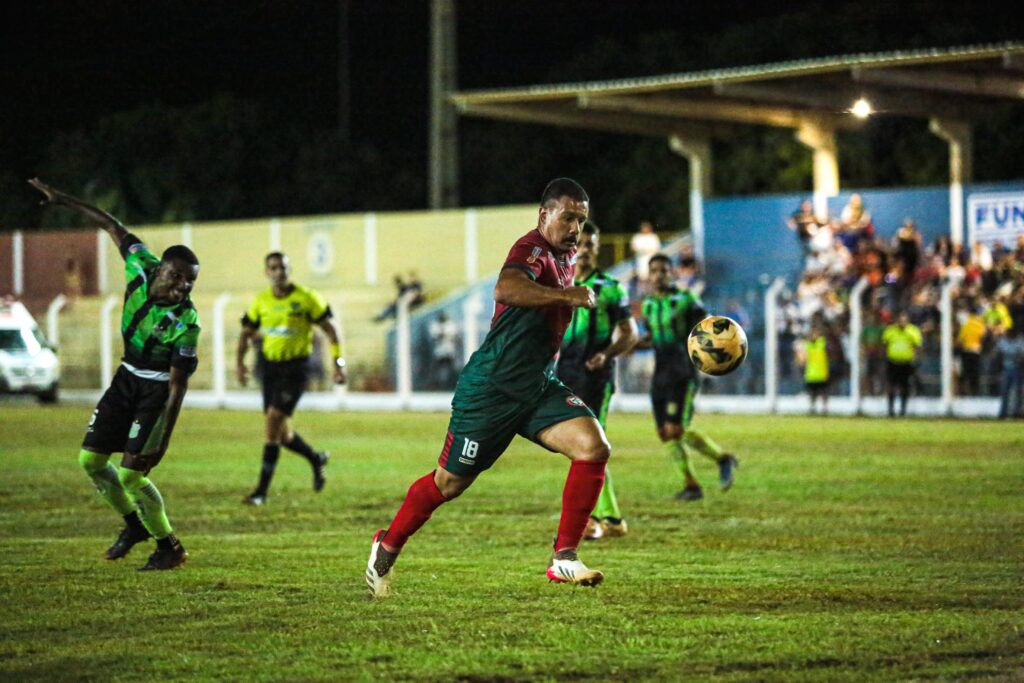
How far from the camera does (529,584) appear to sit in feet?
31.2

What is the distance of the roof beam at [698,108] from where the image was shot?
31844 mm

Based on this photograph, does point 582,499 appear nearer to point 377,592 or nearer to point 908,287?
point 377,592

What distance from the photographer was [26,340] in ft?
117

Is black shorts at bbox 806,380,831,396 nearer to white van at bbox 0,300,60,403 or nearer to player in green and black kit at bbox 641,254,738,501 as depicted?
player in green and black kit at bbox 641,254,738,501

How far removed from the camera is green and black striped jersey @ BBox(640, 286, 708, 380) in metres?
14.4

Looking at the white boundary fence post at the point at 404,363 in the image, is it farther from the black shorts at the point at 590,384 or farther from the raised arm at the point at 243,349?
the black shorts at the point at 590,384

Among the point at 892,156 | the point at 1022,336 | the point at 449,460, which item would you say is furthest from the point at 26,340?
the point at 449,460

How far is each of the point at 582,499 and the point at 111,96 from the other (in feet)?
218

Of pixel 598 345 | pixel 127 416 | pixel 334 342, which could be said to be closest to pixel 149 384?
pixel 127 416

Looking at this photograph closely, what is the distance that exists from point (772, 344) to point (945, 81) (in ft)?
18.4

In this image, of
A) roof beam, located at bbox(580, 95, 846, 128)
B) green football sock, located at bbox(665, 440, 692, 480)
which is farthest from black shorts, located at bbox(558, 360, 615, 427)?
roof beam, located at bbox(580, 95, 846, 128)

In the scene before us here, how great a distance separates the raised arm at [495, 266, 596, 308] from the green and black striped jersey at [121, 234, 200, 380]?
2787 mm

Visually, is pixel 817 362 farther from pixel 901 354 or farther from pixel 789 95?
pixel 789 95

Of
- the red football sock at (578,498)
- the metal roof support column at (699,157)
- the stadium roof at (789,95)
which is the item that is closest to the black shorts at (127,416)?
the red football sock at (578,498)
